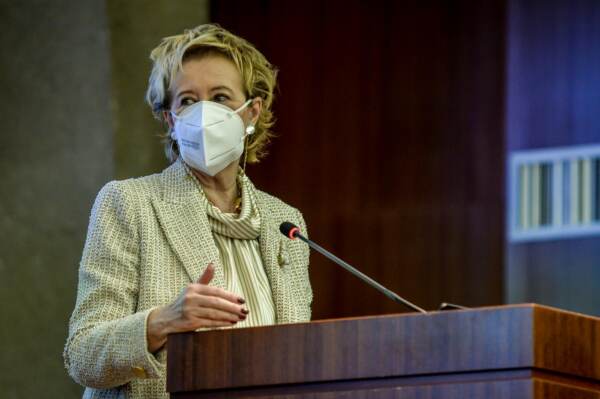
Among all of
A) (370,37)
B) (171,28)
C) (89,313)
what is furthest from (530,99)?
(89,313)

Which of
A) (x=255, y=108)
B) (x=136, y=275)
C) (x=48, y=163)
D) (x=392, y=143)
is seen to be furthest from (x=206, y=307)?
(x=392, y=143)

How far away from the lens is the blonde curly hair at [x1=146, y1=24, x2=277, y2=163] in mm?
2613

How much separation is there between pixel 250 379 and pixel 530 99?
5648mm

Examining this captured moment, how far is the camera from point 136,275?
2.39m

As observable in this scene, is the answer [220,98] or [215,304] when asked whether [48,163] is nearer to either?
[220,98]

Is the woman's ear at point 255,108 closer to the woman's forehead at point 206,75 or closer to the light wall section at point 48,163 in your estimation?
the woman's forehead at point 206,75

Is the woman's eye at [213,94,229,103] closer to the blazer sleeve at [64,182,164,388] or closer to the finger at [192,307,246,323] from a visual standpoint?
the blazer sleeve at [64,182,164,388]

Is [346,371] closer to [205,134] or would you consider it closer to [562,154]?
[205,134]

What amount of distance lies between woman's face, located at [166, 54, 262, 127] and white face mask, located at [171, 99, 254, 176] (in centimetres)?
3

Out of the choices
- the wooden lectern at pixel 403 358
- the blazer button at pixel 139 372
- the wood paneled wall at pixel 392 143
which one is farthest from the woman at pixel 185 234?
the wood paneled wall at pixel 392 143

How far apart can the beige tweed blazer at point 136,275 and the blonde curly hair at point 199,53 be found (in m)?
0.14

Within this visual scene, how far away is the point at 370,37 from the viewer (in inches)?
207

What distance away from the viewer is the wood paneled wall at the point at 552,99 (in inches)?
293

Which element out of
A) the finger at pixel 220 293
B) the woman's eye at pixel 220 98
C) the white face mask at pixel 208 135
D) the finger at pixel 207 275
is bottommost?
the finger at pixel 220 293
